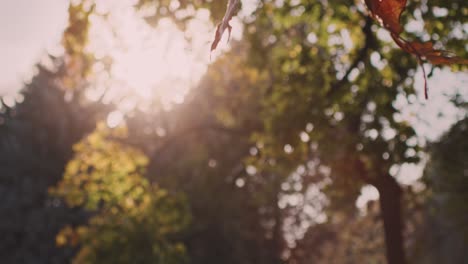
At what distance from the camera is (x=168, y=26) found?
328 inches

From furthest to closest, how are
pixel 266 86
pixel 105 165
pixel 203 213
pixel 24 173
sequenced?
pixel 24 173, pixel 203 213, pixel 105 165, pixel 266 86

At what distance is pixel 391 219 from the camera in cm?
1012

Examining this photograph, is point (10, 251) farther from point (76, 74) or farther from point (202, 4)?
point (202, 4)

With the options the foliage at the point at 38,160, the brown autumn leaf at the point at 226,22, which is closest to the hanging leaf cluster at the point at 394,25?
the brown autumn leaf at the point at 226,22

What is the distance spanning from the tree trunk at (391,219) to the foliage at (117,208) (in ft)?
16.4

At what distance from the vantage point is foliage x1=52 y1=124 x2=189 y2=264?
1102 cm

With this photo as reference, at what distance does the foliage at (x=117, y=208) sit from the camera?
11016 millimetres

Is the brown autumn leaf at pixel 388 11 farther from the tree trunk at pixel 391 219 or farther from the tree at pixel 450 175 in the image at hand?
the tree at pixel 450 175

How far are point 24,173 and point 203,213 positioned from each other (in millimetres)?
11208

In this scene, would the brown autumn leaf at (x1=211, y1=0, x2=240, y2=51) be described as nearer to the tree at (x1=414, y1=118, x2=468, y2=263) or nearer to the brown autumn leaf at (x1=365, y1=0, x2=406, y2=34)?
the brown autumn leaf at (x1=365, y1=0, x2=406, y2=34)

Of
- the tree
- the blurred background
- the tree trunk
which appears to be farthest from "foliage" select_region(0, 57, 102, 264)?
the tree trunk

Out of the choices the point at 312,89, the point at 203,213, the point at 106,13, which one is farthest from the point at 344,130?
the point at 203,213

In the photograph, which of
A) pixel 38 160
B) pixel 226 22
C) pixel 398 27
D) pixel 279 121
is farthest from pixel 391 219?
pixel 38 160

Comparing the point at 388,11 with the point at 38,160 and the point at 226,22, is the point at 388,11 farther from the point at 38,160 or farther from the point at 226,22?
the point at 38,160
